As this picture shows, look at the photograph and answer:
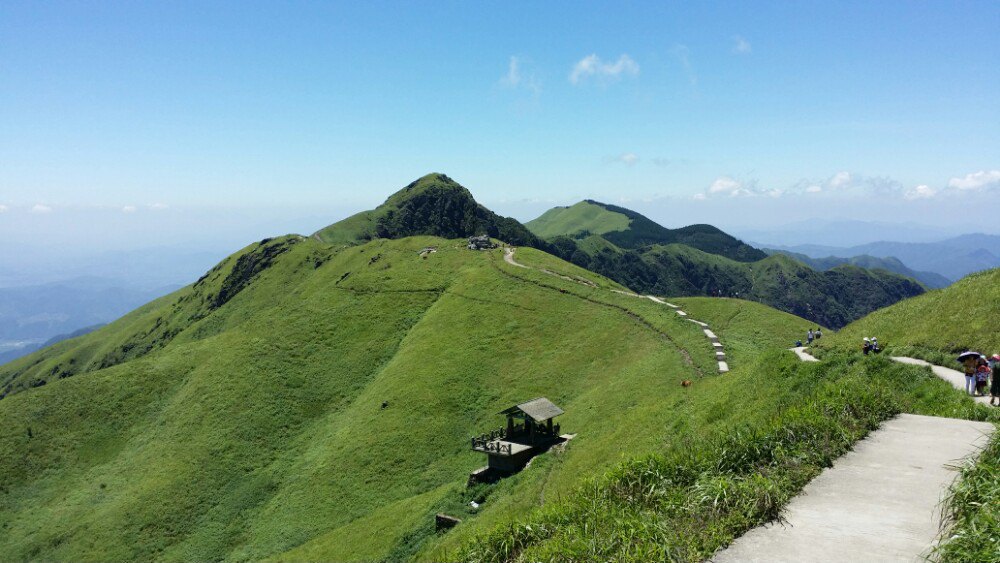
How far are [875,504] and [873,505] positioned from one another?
71 millimetres

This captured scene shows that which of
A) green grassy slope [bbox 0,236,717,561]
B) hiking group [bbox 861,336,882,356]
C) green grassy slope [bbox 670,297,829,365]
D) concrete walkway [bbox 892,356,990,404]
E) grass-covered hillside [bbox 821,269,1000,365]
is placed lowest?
green grassy slope [bbox 0,236,717,561]

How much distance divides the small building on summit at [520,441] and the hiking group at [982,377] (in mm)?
24698

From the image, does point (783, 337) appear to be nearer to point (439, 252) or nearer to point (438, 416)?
point (438, 416)

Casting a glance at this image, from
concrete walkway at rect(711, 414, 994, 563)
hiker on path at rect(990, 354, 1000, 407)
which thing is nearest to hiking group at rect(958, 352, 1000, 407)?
hiker on path at rect(990, 354, 1000, 407)

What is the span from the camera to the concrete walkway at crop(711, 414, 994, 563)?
35.8ft

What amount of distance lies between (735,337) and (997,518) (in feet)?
162

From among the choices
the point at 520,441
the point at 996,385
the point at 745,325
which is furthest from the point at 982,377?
the point at 745,325

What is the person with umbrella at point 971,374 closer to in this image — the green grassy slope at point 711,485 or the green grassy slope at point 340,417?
the green grassy slope at point 711,485

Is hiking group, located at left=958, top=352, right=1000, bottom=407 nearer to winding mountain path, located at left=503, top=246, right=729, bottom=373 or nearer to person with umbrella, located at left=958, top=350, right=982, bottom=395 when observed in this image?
person with umbrella, located at left=958, top=350, right=982, bottom=395

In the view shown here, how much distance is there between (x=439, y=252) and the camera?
125m

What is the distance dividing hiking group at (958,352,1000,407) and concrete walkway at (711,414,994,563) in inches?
215

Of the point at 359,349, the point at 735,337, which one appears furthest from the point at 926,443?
the point at 359,349

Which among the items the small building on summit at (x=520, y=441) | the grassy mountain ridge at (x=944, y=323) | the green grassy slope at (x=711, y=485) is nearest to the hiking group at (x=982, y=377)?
the green grassy slope at (x=711, y=485)

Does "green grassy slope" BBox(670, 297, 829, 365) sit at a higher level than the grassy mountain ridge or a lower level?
lower
